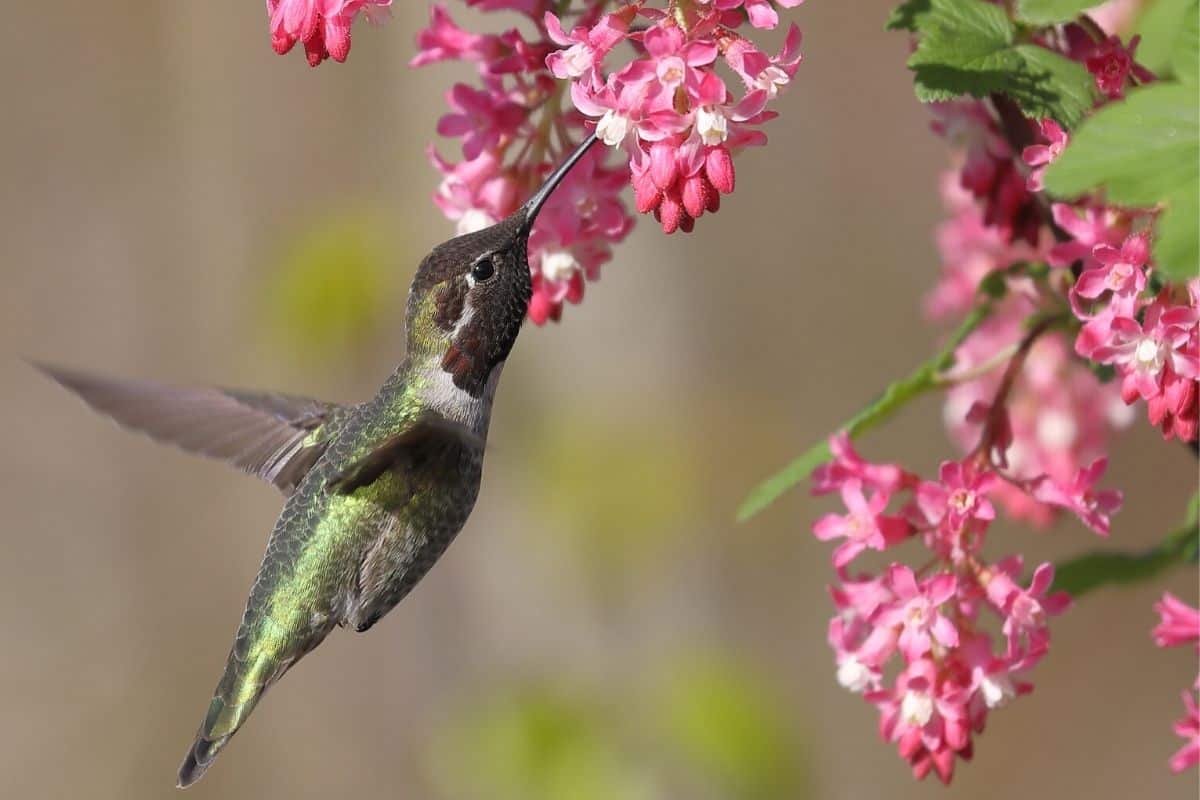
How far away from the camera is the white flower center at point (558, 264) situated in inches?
97.6

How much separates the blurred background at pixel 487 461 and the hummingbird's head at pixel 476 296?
3.32 meters

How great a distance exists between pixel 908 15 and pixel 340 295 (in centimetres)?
602

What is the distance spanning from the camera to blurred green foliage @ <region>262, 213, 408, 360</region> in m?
7.95

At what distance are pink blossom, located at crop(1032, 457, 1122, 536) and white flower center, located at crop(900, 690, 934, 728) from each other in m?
0.35

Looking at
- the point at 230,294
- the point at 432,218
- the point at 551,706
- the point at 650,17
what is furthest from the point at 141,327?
the point at 650,17

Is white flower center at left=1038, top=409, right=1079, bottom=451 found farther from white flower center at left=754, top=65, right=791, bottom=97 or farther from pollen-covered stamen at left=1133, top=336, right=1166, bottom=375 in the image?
white flower center at left=754, top=65, right=791, bottom=97

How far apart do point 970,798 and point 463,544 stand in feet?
10.0

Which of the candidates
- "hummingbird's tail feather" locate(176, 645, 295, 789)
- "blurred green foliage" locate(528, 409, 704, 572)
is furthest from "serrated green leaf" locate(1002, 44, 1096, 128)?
"blurred green foliage" locate(528, 409, 704, 572)

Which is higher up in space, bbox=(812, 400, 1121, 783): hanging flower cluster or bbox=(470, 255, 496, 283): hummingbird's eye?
bbox=(470, 255, 496, 283): hummingbird's eye

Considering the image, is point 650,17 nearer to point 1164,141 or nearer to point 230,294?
point 1164,141

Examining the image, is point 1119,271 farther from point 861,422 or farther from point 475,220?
point 475,220

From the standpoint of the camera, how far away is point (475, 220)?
2.55m

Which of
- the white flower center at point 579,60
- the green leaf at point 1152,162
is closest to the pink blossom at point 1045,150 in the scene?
the green leaf at point 1152,162

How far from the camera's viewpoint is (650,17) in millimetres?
1986
